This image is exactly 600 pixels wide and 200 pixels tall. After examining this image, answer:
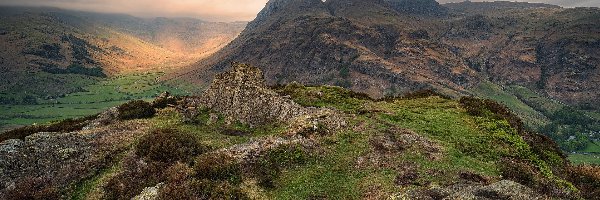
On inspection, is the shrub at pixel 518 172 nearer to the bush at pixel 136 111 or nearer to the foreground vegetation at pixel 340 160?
the foreground vegetation at pixel 340 160

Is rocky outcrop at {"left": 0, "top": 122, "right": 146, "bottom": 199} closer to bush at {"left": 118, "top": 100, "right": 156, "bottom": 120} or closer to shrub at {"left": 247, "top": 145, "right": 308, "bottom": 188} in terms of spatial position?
bush at {"left": 118, "top": 100, "right": 156, "bottom": 120}

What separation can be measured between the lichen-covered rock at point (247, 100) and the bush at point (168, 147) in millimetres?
9139

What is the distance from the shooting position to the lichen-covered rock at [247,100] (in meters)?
42.8

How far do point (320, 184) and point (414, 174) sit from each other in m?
6.80

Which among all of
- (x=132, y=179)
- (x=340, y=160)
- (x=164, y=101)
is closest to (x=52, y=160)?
(x=132, y=179)

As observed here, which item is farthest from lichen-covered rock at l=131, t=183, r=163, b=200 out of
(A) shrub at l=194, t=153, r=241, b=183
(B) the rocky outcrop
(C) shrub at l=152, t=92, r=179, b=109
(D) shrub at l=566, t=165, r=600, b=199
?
(D) shrub at l=566, t=165, r=600, b=199

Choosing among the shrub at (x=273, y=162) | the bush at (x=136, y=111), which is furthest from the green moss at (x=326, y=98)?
the bush at (x=136, y=111)

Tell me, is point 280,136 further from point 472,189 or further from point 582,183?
point 582,183

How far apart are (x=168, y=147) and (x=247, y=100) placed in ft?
42.7

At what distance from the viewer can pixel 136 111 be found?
143 feet

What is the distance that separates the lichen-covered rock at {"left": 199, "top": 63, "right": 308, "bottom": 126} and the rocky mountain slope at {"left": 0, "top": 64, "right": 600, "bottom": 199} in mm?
146

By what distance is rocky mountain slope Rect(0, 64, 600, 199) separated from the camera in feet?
92.1

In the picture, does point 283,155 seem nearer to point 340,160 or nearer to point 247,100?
point 340,160

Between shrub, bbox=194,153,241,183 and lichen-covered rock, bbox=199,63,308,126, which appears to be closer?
shrub, bbox=194,153,241,183
